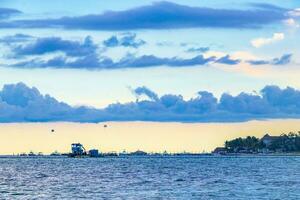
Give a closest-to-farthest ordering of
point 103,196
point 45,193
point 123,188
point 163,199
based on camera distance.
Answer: point 163,199, point 103,196, point 45,193, point 123,188

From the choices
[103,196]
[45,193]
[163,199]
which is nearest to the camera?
[163,199]

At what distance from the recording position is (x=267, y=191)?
115 m

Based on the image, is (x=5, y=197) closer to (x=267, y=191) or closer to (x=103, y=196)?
(x=103, y=196)

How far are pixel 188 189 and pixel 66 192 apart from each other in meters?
18.1

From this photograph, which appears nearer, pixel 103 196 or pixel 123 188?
pixel 103 196

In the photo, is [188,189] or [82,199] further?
[188,189]

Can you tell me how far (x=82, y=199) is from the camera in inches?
4146

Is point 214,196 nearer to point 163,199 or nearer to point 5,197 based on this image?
point 163,199

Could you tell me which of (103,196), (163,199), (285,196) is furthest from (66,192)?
(285,196)

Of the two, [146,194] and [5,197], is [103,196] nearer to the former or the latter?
[146,194]

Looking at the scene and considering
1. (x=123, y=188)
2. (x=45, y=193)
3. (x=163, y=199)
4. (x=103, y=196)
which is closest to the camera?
(x=163, y=199)

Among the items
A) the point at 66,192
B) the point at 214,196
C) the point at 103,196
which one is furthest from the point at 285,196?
the point at 66,192

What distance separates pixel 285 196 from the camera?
105 m

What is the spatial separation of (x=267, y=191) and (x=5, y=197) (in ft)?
120
